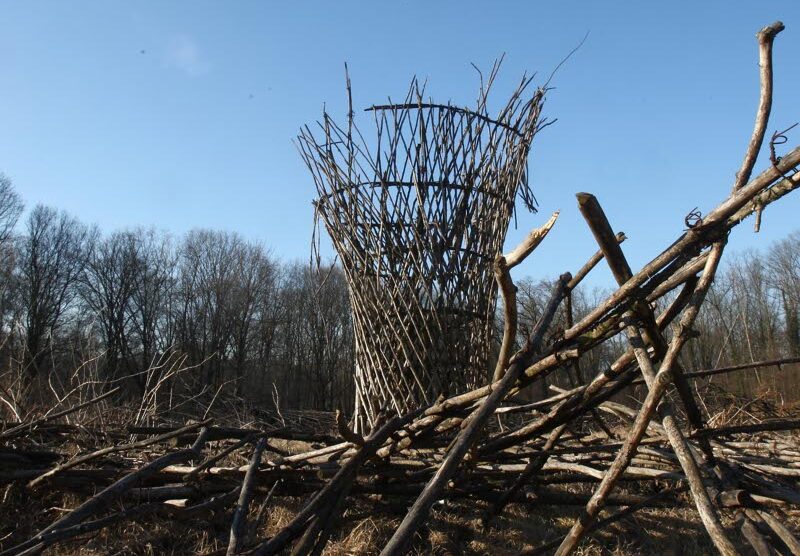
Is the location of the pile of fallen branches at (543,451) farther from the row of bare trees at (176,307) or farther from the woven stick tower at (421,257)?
the row of bare trees at (176,307)

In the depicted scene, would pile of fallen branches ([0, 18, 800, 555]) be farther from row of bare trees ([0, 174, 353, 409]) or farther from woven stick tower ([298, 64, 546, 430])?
row of bare trees ([0, 174, 353, 409])

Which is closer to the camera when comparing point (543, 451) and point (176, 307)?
point (543, 451)

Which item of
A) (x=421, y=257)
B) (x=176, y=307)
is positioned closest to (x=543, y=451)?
(x=421, y=257)

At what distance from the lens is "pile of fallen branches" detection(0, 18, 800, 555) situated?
1.47m

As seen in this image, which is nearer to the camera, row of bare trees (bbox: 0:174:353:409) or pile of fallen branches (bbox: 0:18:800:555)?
pile of fallen branches (bbox: 0:18:800:555)

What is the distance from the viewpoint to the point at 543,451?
2391mm

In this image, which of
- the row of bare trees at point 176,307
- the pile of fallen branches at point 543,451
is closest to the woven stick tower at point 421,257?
the pile of fallen branches at point 543,451

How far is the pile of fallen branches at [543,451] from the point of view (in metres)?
1.47

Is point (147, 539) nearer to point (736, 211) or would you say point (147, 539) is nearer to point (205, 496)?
point (205, 496)

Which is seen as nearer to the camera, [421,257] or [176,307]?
[421,257]

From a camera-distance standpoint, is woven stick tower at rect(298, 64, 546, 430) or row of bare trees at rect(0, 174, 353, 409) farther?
row of bare trees at rect(0, 174, 353, 409)

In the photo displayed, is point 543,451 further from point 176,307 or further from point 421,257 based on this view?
point 176,307

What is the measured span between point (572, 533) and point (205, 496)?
1448mm

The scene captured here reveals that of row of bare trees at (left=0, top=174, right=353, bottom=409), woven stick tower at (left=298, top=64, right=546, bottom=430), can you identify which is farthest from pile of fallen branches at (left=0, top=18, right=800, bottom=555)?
row of bare trees at (left=0, top=174, right=353, bottom=409)
